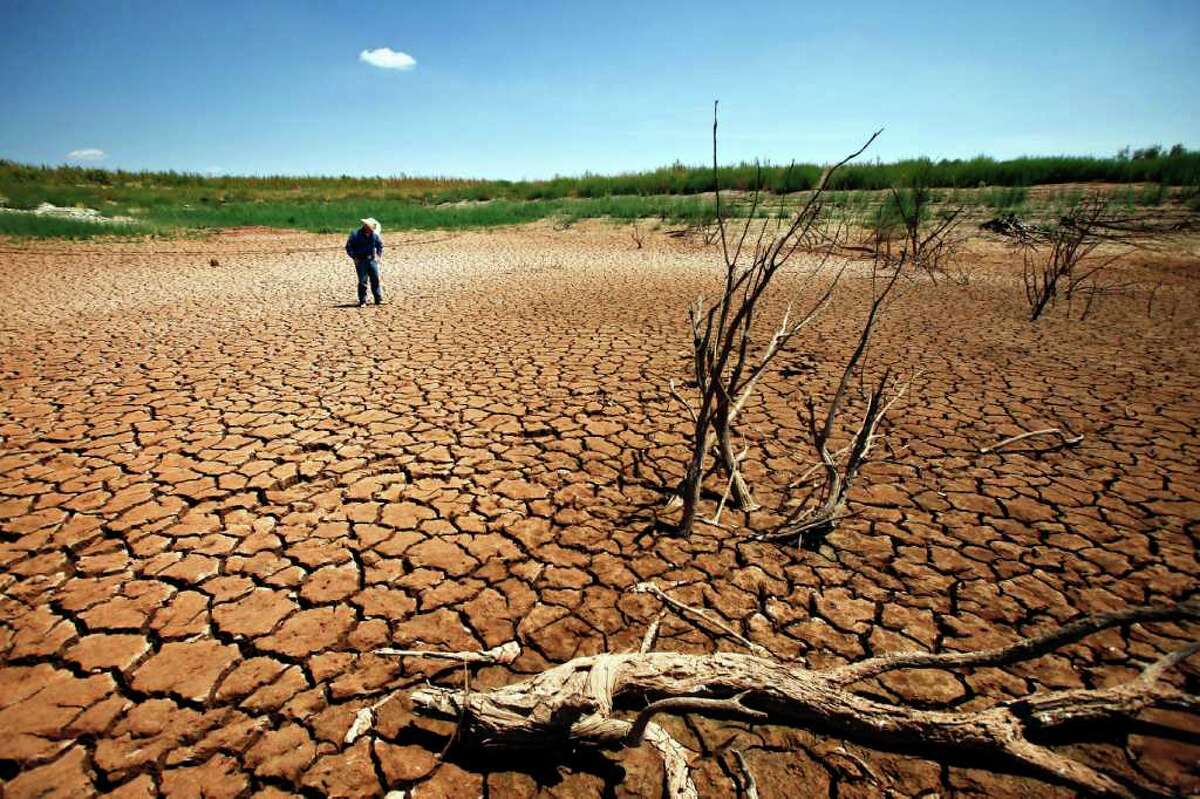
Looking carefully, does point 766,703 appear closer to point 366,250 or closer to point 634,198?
point 366,250

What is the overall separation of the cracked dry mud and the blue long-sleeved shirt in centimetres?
173

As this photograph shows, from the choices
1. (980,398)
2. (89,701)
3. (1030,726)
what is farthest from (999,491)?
(89,701)

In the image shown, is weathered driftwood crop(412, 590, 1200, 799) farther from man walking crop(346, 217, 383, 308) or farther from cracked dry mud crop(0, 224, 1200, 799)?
man walking crop(346, 217, 383, 308)

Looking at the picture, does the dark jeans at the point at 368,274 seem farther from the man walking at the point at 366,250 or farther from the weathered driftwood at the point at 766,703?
the weathered driftwood at the point at 766,703

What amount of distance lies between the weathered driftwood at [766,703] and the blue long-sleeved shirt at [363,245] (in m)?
6.00

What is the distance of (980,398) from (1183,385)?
5.72ft

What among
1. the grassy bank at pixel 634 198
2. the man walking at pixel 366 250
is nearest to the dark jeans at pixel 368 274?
the man walking at pixel 366 250

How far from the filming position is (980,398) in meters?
3.92

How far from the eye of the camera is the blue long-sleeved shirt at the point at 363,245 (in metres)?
6.30

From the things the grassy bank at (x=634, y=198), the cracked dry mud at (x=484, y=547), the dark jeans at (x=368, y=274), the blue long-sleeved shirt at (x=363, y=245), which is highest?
the grassy bank at (x=634, y=198)

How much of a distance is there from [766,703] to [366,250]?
6.54m

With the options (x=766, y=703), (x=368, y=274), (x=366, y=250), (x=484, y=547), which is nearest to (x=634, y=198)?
(x=368, y=274)

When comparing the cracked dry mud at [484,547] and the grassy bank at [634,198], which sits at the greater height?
the grassy bank at [634,198]

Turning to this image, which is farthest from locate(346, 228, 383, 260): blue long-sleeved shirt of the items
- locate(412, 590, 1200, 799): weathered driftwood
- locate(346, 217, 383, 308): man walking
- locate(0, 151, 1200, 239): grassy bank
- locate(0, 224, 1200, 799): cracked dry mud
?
locate(412, 590, 1200, 799): weathered driftwood
